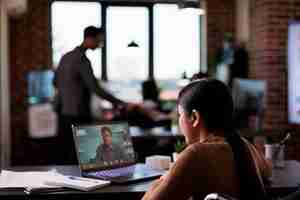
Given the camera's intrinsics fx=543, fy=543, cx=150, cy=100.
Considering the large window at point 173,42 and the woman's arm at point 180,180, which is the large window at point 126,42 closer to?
the large window at point 173,42

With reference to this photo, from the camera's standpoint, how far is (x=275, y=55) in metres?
5.84

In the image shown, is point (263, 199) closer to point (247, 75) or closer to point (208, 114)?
point (208, 114)

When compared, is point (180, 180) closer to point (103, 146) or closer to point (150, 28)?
point (103, 146)

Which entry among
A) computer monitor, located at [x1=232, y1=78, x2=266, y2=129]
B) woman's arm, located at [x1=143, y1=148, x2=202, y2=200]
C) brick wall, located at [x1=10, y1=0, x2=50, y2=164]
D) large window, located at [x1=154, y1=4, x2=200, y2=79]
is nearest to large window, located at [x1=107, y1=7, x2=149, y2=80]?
large window, located at [x1=154, y1=4, x2=200, y2=79]

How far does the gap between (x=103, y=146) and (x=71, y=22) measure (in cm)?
539

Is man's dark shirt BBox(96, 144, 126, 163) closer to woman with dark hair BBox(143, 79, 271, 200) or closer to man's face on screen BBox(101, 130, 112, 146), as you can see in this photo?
man's face on screen BBox(101, 130, 112, 146)

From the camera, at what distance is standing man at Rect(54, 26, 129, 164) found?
4125 mm

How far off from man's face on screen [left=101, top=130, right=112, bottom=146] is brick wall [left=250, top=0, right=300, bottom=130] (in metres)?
3.65

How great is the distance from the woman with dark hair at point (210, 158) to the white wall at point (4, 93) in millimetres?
4733

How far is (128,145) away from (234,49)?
14.6ft

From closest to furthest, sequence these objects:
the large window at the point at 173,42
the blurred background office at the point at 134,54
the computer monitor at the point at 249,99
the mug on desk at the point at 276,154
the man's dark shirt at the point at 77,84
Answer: the mug on desk at the point at 276,154 → the man's dark shirt at the point at 77,84 → the computer monitor at the point at 249,99 → the blurred background office at the point at 134,54 → the large window at the point at 173,42

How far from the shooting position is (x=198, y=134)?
1.87m

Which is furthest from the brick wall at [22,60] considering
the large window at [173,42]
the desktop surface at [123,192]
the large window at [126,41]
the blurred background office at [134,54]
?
the desktop surface at [123,192]

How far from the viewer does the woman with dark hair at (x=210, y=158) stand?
1718 millimetres
